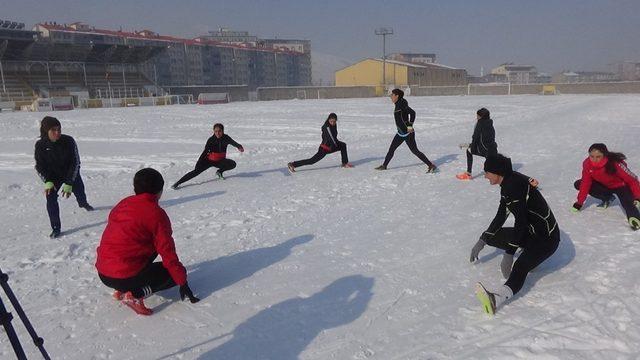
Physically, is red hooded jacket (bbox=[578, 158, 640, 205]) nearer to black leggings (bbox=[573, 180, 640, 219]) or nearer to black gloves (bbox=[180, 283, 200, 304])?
black leggings (bbox=[573, 180, 640, 219])

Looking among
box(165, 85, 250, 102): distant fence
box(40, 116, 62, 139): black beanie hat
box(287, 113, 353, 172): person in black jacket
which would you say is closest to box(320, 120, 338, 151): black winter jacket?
box(287, 113, 353, 172): person in black jacket

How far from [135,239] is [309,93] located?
51.8 meters

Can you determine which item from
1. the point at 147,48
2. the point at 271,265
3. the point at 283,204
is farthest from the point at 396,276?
the point at 147,48

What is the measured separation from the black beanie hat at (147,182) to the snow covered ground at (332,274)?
3.51 ft

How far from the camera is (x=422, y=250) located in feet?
16.7

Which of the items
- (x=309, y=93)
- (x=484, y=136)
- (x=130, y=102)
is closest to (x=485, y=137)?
(x=484, y=136)

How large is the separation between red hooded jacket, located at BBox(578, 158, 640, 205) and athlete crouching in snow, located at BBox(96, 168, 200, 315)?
5.12 meters

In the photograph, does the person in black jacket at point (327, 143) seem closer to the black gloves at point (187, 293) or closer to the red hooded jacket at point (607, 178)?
the red hooded jacket at point (607, 178)

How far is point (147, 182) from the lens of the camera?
12.1 feet

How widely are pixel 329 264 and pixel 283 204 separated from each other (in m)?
2.60

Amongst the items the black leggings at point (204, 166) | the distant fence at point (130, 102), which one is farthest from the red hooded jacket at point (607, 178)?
the distant fence at point (130, 102)

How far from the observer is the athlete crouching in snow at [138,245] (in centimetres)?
369

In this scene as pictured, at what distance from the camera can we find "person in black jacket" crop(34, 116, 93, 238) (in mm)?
5996

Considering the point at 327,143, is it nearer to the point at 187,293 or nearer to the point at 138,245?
the point at 187,293
